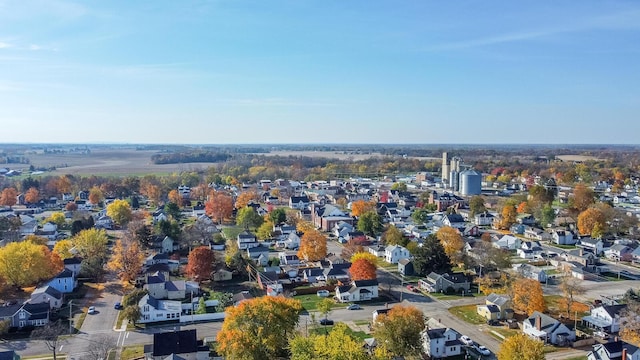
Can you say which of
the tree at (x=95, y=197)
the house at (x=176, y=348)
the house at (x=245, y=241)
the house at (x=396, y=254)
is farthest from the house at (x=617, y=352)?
the tree at (x=95, y=197)

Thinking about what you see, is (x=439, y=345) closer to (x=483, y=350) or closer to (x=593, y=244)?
(x=483, y=350)

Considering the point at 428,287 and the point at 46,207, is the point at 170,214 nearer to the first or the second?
the point at 46,207

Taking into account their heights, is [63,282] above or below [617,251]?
below

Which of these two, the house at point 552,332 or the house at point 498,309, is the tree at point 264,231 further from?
the house at point 552,332

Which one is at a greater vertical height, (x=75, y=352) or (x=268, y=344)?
(x=268, y=344)

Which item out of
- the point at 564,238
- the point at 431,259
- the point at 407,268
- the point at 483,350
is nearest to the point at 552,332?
the point at 483,350

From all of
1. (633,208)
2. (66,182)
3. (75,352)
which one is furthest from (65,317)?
(633,208)

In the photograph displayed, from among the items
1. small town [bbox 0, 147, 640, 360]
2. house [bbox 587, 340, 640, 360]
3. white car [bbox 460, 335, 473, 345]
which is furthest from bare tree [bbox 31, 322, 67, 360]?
house [bbox 587, 340, 640, 360]
